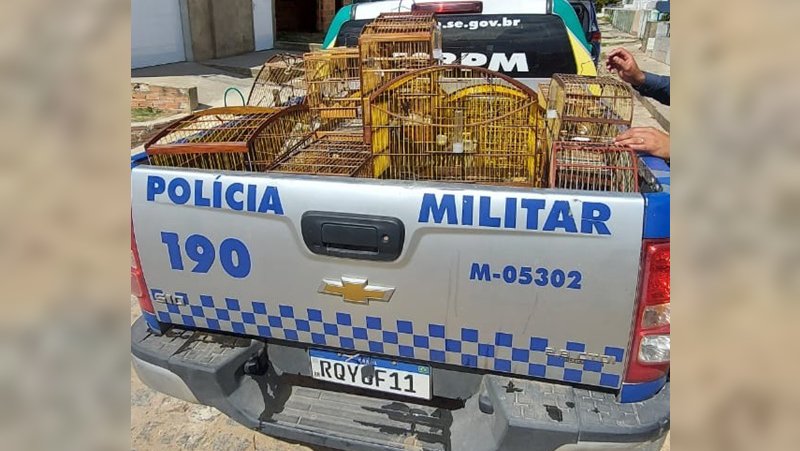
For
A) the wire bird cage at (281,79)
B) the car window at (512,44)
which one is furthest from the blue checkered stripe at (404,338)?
the car window at (512,44)

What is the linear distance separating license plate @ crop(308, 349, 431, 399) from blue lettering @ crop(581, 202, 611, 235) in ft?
2.66

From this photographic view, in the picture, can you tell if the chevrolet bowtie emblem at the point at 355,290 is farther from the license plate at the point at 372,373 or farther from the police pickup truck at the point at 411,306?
the license plate at the point at 372,373

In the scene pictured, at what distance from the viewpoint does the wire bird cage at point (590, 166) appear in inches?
85.0

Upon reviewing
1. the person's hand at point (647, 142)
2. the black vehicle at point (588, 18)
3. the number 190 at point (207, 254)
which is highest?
the black vehicle at point (588, 18)

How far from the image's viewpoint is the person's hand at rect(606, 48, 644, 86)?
134 inches

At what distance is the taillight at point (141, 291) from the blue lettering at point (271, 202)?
578 millimetres

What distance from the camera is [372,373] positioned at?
212 centimetres

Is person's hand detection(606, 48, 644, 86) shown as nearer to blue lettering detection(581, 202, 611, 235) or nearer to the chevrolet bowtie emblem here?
blue lettering detection(581, 202, 611, 235)

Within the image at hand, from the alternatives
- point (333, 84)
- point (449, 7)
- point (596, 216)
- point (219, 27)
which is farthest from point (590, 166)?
point (219, 27)
